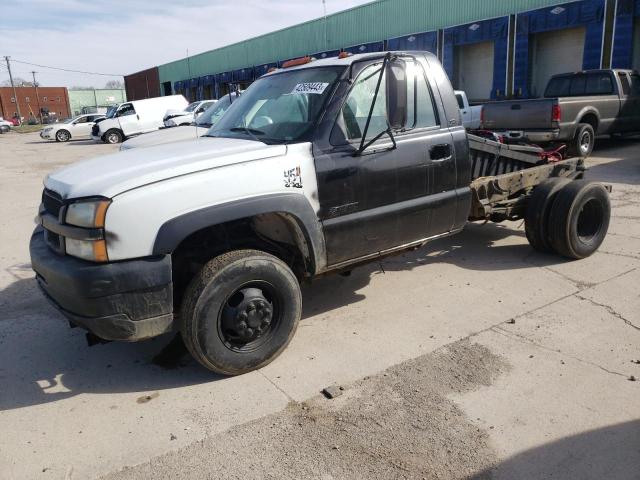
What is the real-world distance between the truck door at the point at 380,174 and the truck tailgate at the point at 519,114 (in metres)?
8.00

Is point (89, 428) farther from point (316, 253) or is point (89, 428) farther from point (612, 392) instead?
point (612, 392)

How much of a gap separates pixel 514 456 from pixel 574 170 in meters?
4.25

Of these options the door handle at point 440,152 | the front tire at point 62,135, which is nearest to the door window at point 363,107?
the door handle at point 440,152

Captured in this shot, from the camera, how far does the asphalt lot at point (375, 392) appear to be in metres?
2.66

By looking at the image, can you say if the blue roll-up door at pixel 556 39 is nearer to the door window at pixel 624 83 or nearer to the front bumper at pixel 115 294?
the door window at pixel 624 83

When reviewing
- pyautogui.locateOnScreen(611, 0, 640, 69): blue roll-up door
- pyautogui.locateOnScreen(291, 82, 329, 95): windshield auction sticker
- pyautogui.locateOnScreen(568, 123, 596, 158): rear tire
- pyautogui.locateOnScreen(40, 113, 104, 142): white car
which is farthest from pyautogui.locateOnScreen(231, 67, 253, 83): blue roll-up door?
pyautogui.locateOnScreen(291, 82, 329, 95): windshield auction sticker

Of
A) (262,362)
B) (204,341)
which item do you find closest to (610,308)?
(262,362)

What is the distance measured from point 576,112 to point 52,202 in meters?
11.5

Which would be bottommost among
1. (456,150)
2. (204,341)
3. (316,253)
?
(204,341)

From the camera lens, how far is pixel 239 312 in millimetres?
3336

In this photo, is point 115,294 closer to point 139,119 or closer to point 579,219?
point 579,219

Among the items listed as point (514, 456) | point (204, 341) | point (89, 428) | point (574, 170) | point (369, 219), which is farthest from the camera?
point (574, 170)

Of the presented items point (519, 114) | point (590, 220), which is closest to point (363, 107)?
point (590, 220)

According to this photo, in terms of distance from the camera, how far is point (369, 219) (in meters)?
3.88
